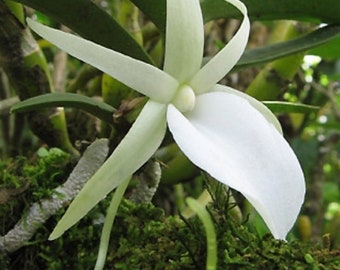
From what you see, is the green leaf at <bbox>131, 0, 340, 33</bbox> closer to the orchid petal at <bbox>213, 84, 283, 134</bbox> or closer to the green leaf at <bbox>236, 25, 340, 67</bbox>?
the green leaf at <bbox>236, 25, 340, 67</bbox>

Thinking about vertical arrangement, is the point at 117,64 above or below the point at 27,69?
above

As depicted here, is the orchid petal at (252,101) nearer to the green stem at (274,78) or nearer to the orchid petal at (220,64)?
the orchid petal at (220,64)

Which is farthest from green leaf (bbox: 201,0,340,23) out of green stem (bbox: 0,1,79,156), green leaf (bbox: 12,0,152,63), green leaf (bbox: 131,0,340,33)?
green stem (bbox: 0,1,79,156)

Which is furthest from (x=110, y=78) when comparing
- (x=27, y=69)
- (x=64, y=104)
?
(x=64, y=104)

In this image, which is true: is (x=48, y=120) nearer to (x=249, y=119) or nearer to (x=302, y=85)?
(x=249, y=119)

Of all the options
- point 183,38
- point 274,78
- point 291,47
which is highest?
point 183,38

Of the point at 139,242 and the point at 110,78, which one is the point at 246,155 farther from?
the point at 110,78

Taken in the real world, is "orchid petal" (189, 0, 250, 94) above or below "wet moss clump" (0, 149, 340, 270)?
above
